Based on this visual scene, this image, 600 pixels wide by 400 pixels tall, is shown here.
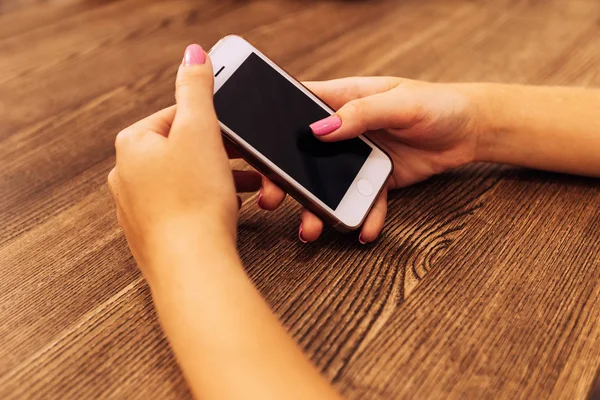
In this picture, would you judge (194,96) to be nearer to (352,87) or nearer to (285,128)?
(285,128)

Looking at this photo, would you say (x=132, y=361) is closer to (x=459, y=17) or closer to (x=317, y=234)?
(x=317, y=234)

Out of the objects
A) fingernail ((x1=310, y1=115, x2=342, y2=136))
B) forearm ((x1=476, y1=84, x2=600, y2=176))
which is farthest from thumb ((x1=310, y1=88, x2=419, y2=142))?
forearm ((x1=476, y1=84, x2=600, y2=176))

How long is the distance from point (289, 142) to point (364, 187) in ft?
0.30

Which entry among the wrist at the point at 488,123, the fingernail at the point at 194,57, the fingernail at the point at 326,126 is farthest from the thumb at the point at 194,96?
the wrist at the point at 488,123

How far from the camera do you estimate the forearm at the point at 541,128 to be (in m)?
0.59

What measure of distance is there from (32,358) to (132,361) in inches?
3.2

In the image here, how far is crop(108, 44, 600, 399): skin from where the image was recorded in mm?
357

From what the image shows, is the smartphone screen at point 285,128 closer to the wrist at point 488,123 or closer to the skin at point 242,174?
the skin at point 242,174

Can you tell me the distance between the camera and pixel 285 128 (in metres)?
0.52

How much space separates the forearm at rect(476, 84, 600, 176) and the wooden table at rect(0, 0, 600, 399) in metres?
0.02

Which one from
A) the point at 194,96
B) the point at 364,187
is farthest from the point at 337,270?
the point at 194,96

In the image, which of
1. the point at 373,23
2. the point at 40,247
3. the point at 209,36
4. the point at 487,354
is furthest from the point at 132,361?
the point at 373,23

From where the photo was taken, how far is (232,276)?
39cm

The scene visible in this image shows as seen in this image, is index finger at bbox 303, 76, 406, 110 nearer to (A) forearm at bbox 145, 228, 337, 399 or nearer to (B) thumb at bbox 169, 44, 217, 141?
(B) thumb at bbox 169, 44, 217, 141
